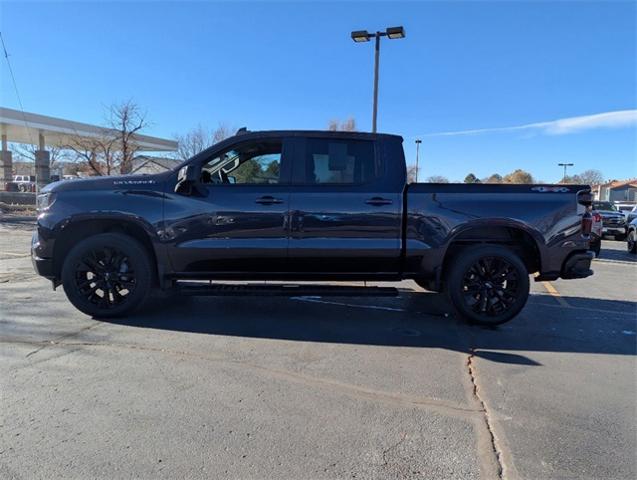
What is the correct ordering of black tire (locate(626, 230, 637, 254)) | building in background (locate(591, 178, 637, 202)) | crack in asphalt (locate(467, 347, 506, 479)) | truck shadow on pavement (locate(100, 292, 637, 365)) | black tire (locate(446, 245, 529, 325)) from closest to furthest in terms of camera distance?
1. crack in asphalt (locate(467, 347, 506, 479))
2. truck shadow on pavement (locate(100, 292, 637, 365))
3. black tire (locate(446, 245, 529, 325))
4. black tire (locate(626, 230, 637, 254))
5. building in background (locate(591, 178, 637, 202))

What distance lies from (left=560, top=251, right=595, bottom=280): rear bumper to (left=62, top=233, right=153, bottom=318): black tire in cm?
467

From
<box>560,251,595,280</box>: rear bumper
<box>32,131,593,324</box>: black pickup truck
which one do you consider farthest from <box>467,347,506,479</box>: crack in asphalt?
<box>560,251,595,280</box>: rear bumper

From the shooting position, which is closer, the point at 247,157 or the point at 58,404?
the point at 58,404

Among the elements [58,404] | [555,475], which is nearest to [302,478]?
[555,475]

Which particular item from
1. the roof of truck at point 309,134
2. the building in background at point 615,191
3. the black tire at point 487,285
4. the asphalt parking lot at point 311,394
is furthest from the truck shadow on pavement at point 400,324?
the building in background at point 615,191

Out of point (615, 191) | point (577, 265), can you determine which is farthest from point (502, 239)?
point (615, 191)

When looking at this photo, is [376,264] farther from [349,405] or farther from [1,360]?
[1,360]

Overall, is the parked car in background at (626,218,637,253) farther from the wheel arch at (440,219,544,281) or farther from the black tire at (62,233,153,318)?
the black tire at (62,233,153,318)

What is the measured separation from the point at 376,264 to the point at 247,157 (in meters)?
1.92

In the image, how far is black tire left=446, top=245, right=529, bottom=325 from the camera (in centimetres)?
548

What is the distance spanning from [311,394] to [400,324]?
2.19 m

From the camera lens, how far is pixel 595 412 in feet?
11.7

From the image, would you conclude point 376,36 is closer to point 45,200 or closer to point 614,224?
point 45,200

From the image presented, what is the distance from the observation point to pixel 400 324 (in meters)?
5.65
